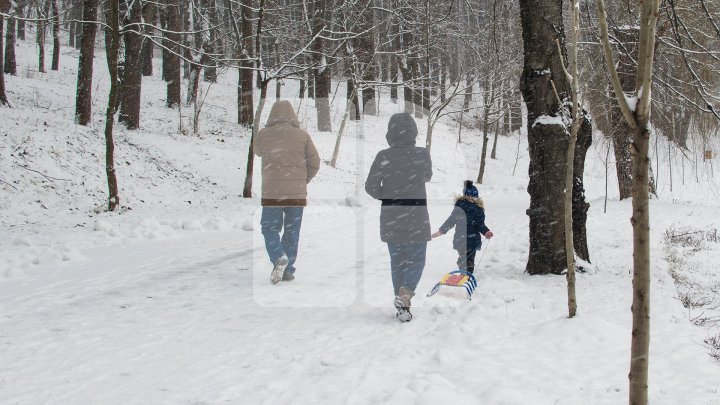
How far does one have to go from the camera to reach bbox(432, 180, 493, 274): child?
22.4ft

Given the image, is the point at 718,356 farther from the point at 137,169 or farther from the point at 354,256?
the point at 137,169

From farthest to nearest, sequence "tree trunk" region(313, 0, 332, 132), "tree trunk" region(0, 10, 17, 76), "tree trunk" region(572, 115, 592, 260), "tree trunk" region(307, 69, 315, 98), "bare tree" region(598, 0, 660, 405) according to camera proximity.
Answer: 1. "tree trunk" region(0, 10, 17, 76)
2. "tree trunk" region(307, 69, 315, 98)
3. "tree trunk" region(313, 0, 332, 132)
4. "tree trunk" region(572, 115, 592, 260)
5. "bare tree" region(598, 0, 660, 405)

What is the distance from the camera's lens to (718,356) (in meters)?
3.57

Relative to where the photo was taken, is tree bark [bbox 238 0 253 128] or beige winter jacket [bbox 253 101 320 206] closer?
beige winter jacket [bbox 253 101 320 206]

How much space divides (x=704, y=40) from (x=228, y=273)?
9554 mm

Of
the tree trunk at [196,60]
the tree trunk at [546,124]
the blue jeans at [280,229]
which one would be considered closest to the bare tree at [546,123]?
the tree trunk at [546,124]

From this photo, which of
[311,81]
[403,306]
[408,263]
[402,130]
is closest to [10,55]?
[311,81]

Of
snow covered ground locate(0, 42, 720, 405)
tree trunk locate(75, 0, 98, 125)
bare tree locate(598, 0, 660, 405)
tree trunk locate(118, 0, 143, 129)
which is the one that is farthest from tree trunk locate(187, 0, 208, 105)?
bare tree locate(598, 0, 660, 405)

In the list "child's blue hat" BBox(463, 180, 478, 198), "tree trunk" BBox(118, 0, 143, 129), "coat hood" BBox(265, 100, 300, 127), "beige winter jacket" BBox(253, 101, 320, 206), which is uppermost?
"tree trunk" BBox(118, 0, 143, 129)

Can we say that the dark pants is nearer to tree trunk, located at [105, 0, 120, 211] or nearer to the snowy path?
the snowy path

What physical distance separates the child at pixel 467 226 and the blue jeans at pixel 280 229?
1.95 metres

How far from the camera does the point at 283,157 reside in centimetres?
631

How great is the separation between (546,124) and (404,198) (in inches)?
83.8

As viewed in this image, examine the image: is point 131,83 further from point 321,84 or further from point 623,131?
point 623,131
